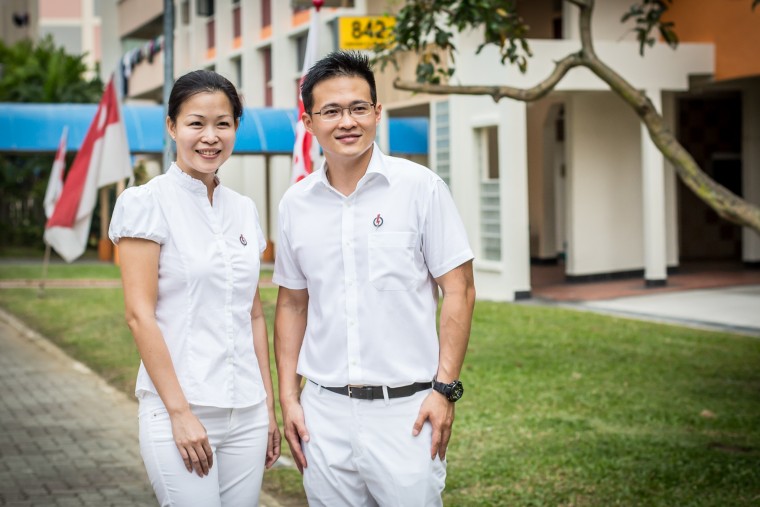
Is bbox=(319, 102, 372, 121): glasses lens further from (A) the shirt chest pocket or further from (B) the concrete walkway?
(B) the concrete walkway

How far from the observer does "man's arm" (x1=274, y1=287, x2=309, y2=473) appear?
3.81 metres

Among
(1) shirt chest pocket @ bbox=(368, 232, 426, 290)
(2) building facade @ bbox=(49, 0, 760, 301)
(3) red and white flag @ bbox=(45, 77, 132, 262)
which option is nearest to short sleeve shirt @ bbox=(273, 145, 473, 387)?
(1) shirt chest pocket @ bbox=(368, 232, 426, 290)

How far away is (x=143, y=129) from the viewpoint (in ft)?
90.8

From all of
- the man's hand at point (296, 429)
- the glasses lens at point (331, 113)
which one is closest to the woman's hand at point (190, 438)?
the man's hand at point (296, 429)

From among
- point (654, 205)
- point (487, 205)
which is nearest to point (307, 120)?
point (487, 205)

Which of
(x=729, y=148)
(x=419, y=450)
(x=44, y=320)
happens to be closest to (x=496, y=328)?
(x=44, y=320)

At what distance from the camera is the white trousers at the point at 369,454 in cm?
359

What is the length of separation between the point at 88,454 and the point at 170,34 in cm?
729

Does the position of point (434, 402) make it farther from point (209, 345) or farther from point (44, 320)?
point (44, 320)

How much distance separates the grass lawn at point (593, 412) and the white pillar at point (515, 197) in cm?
293

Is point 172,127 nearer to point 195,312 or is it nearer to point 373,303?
point 195,312

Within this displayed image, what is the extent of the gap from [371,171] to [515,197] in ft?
49.2

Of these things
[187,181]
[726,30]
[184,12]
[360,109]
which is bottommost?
[187,181]

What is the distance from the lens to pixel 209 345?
3566mm
